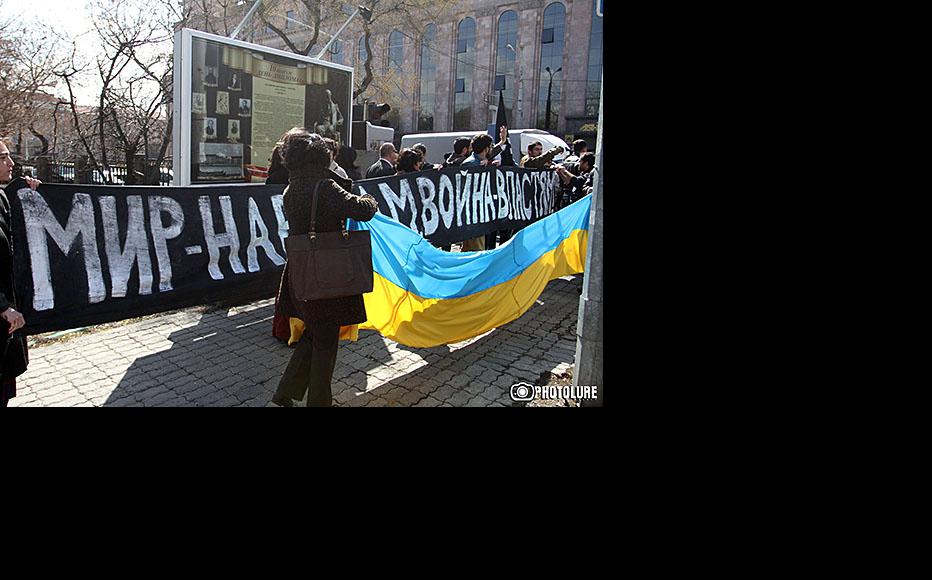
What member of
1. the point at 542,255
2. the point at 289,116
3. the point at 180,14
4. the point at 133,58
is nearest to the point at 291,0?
the point at 180,14

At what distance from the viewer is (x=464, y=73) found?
109 feet

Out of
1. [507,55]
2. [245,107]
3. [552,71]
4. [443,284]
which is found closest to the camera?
[443,284]

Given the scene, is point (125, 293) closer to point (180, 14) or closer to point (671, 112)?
point (671, 112)

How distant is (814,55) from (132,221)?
3838 millimetres

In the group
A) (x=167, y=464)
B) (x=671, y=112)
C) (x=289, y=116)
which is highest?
(x=289, y=116)

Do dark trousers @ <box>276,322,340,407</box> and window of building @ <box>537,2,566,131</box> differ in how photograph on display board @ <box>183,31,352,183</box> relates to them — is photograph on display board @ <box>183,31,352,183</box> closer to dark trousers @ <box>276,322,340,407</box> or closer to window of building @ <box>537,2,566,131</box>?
dark trousers @ <box>276,322,340,407</box>

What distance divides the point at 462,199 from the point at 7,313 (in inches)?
173

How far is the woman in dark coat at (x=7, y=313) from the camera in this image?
2.66 meters

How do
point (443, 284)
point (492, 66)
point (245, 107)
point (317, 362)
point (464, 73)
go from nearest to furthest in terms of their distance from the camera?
point (317, 362) → point (443, 284) → point (245, 107) → point (492, 66) → point (464, 73)

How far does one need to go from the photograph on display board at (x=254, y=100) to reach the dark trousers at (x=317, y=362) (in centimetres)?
292

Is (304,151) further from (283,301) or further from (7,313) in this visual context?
(7,313)

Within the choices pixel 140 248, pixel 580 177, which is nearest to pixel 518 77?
pixel 580 177

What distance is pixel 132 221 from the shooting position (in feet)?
11.5

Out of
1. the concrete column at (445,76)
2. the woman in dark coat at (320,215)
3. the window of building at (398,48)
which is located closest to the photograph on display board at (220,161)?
the woman in dark coat at (320,215)
